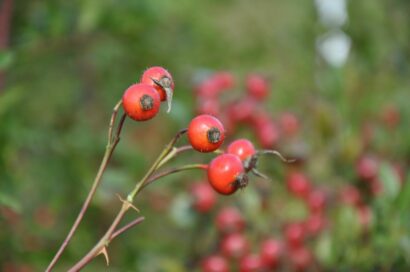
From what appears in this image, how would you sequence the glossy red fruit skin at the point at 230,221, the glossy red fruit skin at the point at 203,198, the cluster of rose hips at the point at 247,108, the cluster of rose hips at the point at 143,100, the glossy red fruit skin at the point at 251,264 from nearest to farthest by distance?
the cluster of rose hips at the point at 143,100
the glossy red fruit skin at the point at 251,264
the glossy red fruit skin at the point at 230,221
the glossy red fruit skin at the point at 203,198
the cluster of rose hips at the point at 247,108

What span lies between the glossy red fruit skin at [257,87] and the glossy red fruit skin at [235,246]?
66cm

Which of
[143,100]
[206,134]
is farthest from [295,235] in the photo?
[143,100]

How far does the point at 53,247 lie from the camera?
3.00 m

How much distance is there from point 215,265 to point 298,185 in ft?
1.83

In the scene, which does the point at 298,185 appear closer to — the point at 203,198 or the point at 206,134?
the point at 203,198

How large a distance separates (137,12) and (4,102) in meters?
1.26

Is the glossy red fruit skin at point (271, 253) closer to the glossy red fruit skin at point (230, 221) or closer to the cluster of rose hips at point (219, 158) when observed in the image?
the glossy red fruit skin at point (230, 221)

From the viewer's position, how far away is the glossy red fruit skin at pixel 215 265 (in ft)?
8.20

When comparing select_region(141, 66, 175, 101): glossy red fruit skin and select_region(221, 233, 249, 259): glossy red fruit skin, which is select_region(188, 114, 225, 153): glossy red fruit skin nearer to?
select_region(141, 66, 175, 101): glossy red fruit skin

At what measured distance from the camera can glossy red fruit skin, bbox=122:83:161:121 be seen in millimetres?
1339

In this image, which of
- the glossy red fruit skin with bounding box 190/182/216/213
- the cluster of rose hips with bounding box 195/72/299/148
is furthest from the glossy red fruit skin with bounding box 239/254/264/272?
the cluster of rose hips with bounding box 195/72/299/148

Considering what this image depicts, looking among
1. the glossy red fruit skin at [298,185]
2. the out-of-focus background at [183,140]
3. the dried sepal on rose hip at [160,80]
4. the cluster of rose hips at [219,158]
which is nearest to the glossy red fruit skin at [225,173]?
the cluster of rose hips at [219,158]

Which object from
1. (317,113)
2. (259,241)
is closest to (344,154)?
(317,113)

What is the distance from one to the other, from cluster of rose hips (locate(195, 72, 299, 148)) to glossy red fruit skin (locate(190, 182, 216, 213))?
28 cm
